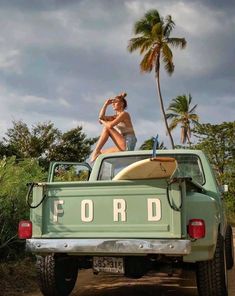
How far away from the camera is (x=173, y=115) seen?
45094 mm

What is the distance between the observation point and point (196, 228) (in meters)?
4.77

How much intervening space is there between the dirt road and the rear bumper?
5.39ft

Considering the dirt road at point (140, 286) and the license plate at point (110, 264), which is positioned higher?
the license plate at point (110, 264)

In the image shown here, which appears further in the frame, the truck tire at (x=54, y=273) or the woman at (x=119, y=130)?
the woman at (x=119, y=130)

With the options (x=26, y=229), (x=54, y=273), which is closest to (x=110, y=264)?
(x=54, y=273)

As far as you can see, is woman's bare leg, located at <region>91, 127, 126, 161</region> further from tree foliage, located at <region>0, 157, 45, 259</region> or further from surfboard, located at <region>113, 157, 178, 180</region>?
surfboard, located at <region>113, 157, 178, 180</region>

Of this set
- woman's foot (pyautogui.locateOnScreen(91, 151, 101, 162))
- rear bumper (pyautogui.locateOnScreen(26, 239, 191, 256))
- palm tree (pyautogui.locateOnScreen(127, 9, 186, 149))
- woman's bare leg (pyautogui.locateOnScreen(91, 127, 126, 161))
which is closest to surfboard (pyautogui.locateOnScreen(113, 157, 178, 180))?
rear bumper (pyautogui.locateOnScreen(26, 239, 191, 256))

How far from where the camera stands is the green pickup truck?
15.7 feet

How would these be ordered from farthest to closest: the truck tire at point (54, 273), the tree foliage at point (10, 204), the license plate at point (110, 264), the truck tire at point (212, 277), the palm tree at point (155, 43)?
the palm tree at point (155, 43)
the tree foliage at point (10, 204)
the truck tire at point (54, 273)
the license plate at point (110, 264)
the truck tire at point (212, 277)

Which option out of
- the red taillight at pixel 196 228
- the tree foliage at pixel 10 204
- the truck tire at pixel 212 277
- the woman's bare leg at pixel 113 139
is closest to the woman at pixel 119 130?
the woman's bare leg at pixel 113 139

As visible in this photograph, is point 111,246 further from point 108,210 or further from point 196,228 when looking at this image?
point 196,228

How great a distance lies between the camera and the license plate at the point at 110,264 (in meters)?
5.18

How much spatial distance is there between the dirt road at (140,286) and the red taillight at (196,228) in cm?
182

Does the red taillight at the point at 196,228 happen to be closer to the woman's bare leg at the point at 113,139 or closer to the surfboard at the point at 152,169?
the surfboard at the point at 152,169
